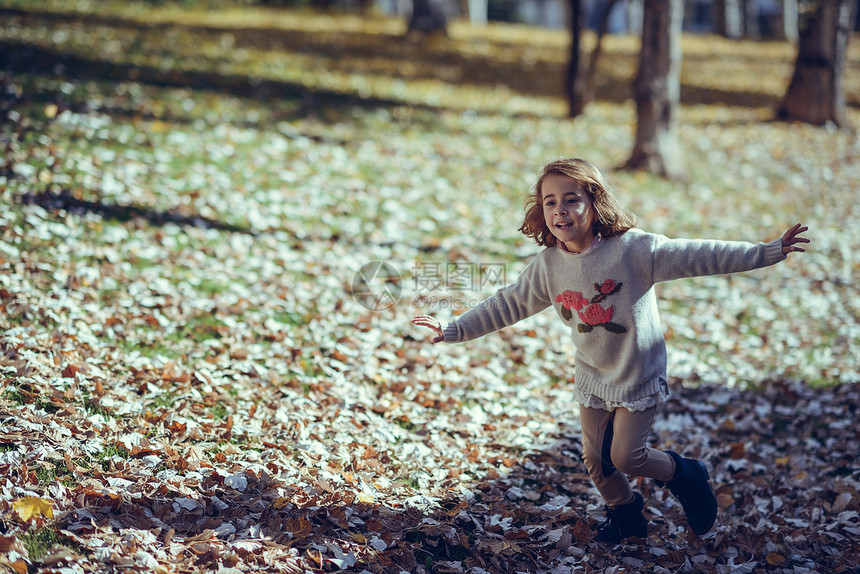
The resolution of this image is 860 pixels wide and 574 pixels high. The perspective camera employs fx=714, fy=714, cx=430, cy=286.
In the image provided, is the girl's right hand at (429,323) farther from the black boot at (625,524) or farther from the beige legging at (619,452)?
the black boot at (625,524)

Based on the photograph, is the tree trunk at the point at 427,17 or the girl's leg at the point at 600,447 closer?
the girl's leg at the point at 600,447

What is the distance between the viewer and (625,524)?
4.07m

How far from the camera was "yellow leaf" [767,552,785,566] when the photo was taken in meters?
4.05

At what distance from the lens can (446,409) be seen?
17.3 feet

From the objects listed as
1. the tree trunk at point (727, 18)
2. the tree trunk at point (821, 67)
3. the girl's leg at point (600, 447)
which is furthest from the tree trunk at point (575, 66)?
the tree trunk at point (727, 18)

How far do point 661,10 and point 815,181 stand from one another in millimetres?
3978

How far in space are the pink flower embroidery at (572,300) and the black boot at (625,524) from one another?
49.9 inches

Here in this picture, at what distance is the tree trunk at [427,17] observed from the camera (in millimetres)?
18172

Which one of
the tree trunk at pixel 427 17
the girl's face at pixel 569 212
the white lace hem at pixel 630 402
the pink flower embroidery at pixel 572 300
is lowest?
the white lace hem at pixel 630 402

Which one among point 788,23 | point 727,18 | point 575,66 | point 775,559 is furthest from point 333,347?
point 788,23

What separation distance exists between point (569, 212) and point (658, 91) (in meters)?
8.43

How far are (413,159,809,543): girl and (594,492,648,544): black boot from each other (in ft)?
1.01

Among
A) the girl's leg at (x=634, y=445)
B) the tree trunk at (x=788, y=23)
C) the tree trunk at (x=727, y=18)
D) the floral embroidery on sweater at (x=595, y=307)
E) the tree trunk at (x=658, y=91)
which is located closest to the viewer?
the floral embroidery on sweater at (x=595, y=307)

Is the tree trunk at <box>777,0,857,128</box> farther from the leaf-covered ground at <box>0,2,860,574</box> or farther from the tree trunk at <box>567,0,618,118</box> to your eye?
the tree trunk at <box>567,0,618,118</box>
